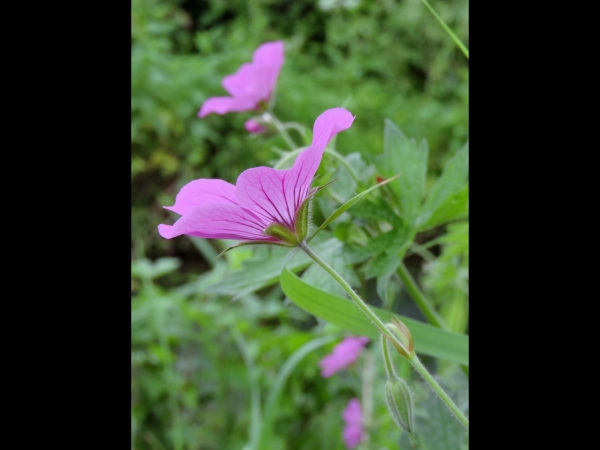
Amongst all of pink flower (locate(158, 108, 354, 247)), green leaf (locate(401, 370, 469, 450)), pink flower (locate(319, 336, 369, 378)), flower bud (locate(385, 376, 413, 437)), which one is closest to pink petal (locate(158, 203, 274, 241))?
pink flower (locate(158, 108, 354, 247))

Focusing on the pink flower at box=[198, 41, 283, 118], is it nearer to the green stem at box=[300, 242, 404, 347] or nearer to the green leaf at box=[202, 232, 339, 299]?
the green leaf at box=[202, 232, 339, 299]

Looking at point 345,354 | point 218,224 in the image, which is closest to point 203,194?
point 218,224

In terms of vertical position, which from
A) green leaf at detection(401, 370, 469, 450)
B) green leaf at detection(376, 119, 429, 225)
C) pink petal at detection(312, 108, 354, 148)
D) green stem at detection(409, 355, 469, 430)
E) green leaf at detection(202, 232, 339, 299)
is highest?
pink petal at detection(312, 108, 354, 148)

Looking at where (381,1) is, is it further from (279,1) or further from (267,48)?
(267,48)

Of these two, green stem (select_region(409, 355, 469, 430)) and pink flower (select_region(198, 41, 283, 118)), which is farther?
pink flower (select_region(198, 41, 283, 118))

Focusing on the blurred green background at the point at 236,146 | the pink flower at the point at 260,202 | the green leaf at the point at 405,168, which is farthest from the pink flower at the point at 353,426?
the pink flower at the point at 260,202

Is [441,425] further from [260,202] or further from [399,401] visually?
[260,202]

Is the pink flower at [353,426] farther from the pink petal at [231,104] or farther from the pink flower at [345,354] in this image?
the pink petal at [231,104]
